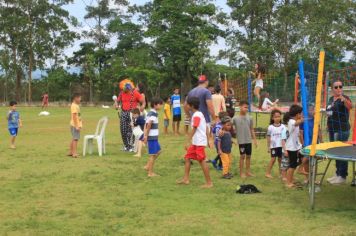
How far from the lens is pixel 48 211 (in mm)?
6375

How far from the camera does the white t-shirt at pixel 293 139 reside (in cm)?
753

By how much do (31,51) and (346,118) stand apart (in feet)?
178

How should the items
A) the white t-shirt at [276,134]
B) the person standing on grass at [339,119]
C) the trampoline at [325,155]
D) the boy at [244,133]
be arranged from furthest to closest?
the boy at [244,133], the white t-shirt at [276,134], the person standing on grass at [339,119], the trampoline at [325,155]

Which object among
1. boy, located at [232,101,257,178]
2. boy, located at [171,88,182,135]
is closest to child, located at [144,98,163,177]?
boy, located at [232,101,257,178]

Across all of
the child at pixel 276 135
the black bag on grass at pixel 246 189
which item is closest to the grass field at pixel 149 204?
the black bag on grass at pixel 246 189

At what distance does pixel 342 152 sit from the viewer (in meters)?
6.64

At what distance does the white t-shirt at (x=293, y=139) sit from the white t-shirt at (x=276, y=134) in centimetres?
46

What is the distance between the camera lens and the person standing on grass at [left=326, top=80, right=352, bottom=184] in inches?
312

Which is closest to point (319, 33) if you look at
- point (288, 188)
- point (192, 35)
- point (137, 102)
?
point (192, 35)

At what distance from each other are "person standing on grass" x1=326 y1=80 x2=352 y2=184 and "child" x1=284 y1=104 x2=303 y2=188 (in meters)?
0.72

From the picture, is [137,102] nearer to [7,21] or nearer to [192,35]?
[192,35]

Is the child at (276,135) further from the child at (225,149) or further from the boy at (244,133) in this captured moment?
the child at (225,149)

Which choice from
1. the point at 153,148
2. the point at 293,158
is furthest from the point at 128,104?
the point at 293,158

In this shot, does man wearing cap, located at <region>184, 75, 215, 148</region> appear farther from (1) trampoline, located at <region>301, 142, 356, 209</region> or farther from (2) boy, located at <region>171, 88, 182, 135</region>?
(2) boy, located at <region>171, 88, 182, 135</region>
